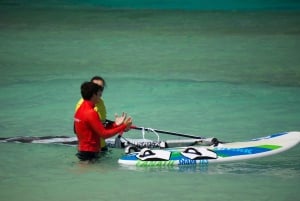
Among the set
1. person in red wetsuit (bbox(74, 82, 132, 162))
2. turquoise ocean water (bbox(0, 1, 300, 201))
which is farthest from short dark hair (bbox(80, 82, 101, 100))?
turquoise ocean water (bbox(0, 1, 300, 201))

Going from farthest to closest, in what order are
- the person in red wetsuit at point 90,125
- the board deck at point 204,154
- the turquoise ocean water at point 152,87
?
1. the board deck at point 204,154
2. the person in red wetsuit at point 90,125
3. the turquoise ocean water at point 152,87

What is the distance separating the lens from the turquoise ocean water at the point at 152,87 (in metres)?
7.54

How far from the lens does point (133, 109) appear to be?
10656mm

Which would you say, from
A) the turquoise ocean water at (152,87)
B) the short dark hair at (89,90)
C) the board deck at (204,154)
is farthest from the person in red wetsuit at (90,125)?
the board deck at (204,154)

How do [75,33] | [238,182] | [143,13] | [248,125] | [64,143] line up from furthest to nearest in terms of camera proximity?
[143,13], [75,33], [248,125], [64,143], [238,182]

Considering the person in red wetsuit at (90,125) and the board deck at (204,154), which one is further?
the board deck at (204,154)

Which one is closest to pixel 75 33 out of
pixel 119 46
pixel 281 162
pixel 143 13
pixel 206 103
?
pixel 119 46

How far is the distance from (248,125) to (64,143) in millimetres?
2147

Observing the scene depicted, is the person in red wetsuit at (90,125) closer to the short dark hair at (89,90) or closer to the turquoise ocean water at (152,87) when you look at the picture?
the short dark hair at (89,90)

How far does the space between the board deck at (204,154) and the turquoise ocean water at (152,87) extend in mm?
84

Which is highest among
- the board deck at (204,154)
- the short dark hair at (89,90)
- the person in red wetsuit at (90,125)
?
the short dark hair at (89,90)

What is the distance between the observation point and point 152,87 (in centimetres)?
1207

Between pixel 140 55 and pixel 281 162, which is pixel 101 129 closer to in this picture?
pixel 281 162

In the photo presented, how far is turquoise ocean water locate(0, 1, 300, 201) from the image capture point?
24.7 feet
